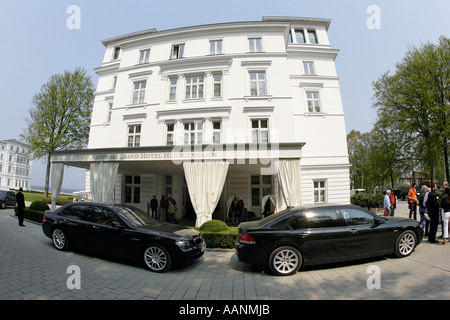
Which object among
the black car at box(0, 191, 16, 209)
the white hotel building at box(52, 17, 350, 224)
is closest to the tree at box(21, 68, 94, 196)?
the black car at box(0, 191, 16, 209)

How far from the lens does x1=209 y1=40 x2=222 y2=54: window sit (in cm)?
1680

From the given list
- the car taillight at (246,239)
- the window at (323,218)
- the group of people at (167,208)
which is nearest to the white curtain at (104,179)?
the group of people at (167,208)

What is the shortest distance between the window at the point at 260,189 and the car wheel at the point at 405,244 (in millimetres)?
10250

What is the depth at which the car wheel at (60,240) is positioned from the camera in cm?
621

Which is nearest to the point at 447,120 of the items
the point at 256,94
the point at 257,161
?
the point at 256,94

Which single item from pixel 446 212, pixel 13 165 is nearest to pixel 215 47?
pixel 446 212

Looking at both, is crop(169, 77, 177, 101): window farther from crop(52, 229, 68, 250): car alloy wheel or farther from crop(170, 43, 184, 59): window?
crop(52, 229, 68, 250): car alloy wheel

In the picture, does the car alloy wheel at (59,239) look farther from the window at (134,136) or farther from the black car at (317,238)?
the window at (134,136)

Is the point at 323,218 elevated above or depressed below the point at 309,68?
below

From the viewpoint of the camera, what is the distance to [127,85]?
17547mm

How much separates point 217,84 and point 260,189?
8.93 meters

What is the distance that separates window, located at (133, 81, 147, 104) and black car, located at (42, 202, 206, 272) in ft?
41.3

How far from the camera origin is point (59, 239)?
6305 mm

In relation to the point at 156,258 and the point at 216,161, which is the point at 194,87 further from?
the point at 156,258
